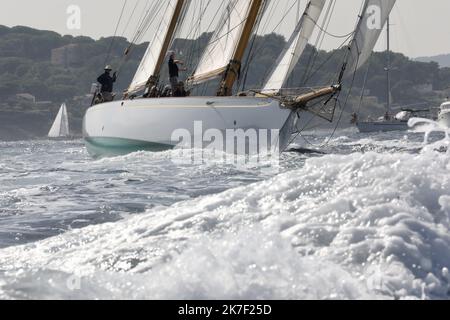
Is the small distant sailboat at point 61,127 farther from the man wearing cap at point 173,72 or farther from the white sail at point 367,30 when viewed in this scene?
the white sail at point 367,30

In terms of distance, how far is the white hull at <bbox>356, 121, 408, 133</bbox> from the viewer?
2869 inches

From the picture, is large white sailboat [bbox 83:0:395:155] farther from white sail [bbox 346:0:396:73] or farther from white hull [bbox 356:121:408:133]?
white hull [bbox 356:121:408:133]

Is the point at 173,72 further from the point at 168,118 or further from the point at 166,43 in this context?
the point at 166,43

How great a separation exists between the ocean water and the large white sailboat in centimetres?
1344

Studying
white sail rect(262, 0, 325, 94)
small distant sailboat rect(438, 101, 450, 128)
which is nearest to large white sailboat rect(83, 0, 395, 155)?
white sail rect(262, 0, 325, 94)

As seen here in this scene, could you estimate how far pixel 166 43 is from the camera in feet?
102

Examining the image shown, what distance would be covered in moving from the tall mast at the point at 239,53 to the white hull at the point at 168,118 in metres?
1.68

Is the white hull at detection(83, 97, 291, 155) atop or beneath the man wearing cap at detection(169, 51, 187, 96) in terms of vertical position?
beneath

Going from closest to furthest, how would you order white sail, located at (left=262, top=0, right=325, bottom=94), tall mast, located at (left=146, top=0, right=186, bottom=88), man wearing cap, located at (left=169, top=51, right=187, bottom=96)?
1. white sail, located at (left=262, top=0, right=325, bottom=94)
2. man wearing cap, located at (left=169, top=51, right=187, bottom=96)
3. tall mast, located at (left=146, top=0, right=186, bottom=88)

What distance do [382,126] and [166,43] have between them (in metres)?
45.2

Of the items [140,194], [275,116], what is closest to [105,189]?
[140,194]

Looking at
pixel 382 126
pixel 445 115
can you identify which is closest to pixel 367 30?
pixel 445 115

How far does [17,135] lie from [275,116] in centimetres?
13620
